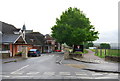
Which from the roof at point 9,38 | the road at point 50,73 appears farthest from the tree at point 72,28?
the road at point 50,73

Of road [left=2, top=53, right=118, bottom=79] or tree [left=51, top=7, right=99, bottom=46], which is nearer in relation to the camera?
road [left=2, top=53, right=118, bottom=79]

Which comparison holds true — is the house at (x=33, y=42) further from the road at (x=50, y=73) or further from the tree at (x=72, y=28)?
the road at (x=50, y=73)

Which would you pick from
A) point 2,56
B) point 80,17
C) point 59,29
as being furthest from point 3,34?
point 80,17

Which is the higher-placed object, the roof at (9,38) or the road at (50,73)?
the roof at (9,38)

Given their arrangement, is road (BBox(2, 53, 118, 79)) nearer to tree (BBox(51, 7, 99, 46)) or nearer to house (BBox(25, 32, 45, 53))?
tree (BBox(51, 7, 99, 46))

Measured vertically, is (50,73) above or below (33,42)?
below

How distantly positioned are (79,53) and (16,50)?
1535 centimetres

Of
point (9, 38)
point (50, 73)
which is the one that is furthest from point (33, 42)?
point (50, 73)

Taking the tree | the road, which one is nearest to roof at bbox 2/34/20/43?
the tree

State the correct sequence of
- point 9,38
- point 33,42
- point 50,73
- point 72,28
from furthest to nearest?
point 33,42
point 72,28
point 9,38
point 50,73

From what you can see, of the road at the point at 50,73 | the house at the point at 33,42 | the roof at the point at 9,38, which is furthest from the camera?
the house at the point at 33,42

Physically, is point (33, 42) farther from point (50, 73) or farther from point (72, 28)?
point (50, 73)

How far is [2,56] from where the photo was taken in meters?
25.8

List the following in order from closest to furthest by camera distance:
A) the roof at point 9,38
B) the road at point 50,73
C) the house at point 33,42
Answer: the road at point 50,73 < the roof at point 9,38 < the house at point 33,42
